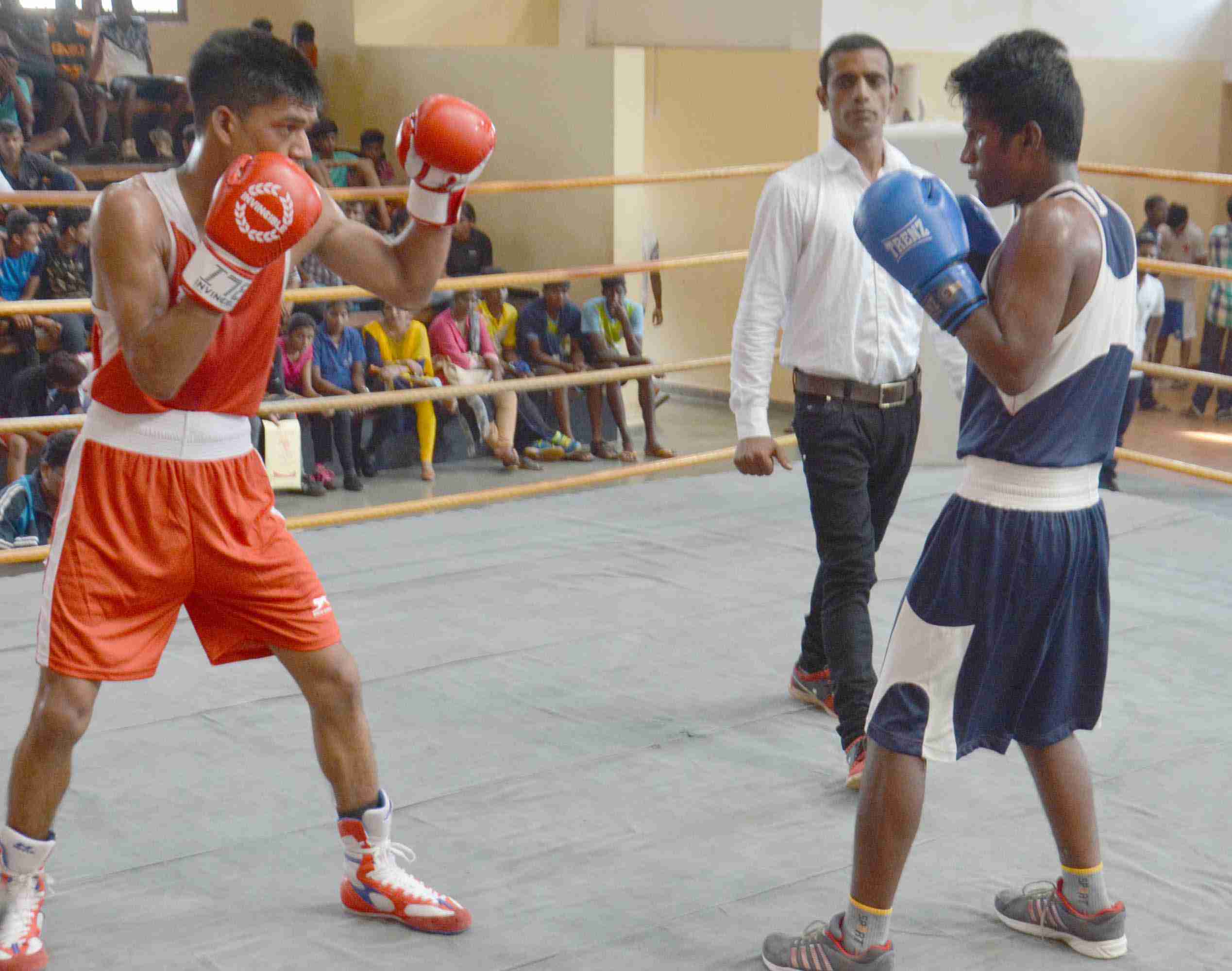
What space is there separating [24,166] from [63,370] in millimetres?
2039

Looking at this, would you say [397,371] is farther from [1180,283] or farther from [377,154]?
[1180,283]

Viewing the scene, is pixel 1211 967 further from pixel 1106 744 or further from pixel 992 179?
pixel 992 179

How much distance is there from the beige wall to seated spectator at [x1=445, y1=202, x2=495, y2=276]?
1.79 m

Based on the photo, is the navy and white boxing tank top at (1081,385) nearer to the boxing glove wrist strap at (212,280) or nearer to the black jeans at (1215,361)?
the boxing glove wrist strap at (212,280)

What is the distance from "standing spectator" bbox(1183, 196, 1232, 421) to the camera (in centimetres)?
949

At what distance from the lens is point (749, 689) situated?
3043 mm

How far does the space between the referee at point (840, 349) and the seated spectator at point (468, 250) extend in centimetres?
601

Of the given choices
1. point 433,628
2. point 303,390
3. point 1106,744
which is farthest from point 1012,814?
point 303,390

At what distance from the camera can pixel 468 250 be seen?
884 centimetres

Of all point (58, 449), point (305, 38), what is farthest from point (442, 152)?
point (305, 38)

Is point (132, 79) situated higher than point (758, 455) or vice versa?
point (132, 79)

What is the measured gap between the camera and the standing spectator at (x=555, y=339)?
7840 millimetres

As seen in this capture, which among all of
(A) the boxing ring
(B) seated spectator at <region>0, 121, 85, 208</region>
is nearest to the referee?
(A) the boxing ring

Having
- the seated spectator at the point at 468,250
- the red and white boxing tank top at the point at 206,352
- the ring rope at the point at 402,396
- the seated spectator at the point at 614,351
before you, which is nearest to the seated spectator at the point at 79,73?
the seated spectator at the point at 468,250
